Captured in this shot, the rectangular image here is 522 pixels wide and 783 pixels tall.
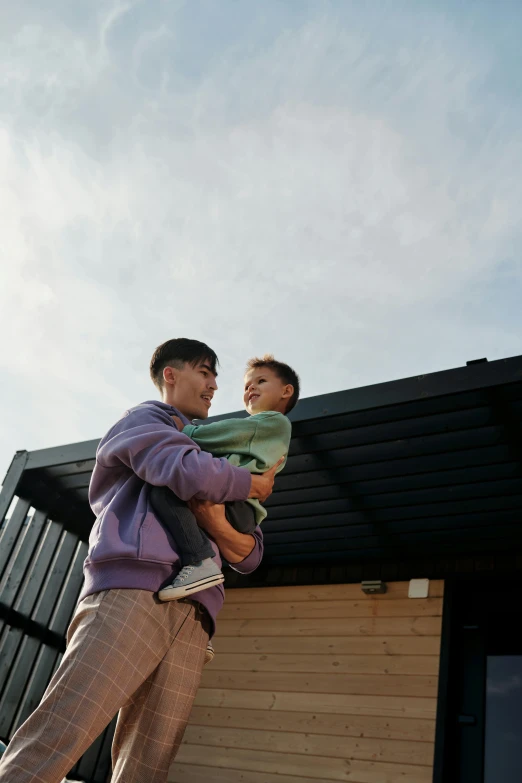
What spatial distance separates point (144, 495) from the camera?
81.7 inches

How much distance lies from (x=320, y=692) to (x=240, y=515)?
13.7 feet

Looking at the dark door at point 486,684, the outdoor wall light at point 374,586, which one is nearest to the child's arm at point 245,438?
the dark door at point 486,684

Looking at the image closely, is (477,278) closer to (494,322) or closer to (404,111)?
(494,322)

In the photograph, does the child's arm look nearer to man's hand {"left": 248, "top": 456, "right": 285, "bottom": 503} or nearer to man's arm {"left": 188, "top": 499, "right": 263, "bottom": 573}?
man's hand {"left": 248, "top": 456, "right": 285, "bottom": 503}

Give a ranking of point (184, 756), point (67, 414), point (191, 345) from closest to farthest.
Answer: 1. point (191, 345)
2. point (184, 756)
3. point (67, 414)

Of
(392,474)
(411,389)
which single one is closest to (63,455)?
(392,474)

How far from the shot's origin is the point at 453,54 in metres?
5.67

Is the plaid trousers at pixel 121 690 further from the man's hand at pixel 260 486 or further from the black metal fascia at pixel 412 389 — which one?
the black metal fascia at pixel 412 389

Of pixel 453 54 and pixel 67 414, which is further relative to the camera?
pixel 67 414

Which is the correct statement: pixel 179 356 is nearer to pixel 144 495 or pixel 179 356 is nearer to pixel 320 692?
pixel 144 495

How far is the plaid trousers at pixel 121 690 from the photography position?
5.40ft

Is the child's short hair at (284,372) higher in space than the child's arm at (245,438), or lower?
higher

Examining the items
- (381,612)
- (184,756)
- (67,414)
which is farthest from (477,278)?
(184,756)

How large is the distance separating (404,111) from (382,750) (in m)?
4.75
